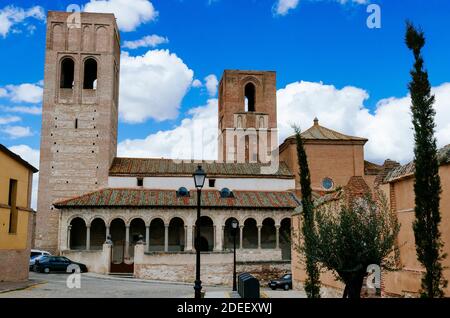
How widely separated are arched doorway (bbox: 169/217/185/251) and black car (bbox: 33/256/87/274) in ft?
34.0

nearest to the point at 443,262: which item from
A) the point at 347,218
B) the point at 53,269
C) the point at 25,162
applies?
the point at 347,218

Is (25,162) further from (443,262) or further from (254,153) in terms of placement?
(254,153)

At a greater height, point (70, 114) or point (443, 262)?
point (70, 114)

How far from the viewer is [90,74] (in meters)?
43.5

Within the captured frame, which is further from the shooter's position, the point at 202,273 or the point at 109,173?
the point at 109,173

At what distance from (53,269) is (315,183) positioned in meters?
22.2

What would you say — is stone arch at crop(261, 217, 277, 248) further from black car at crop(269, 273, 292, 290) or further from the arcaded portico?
black car at crop(269, 273, 292, 290)

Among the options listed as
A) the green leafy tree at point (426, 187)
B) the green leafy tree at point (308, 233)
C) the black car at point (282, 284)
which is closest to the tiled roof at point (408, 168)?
the green leafy tree at point (426, 187)

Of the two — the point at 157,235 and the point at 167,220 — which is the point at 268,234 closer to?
the point at 167,220

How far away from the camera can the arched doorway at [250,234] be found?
39.5m

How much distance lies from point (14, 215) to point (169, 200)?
18503 mm

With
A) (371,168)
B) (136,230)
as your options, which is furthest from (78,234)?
(371,168)

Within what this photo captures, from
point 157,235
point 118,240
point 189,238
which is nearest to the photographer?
point 189,238
